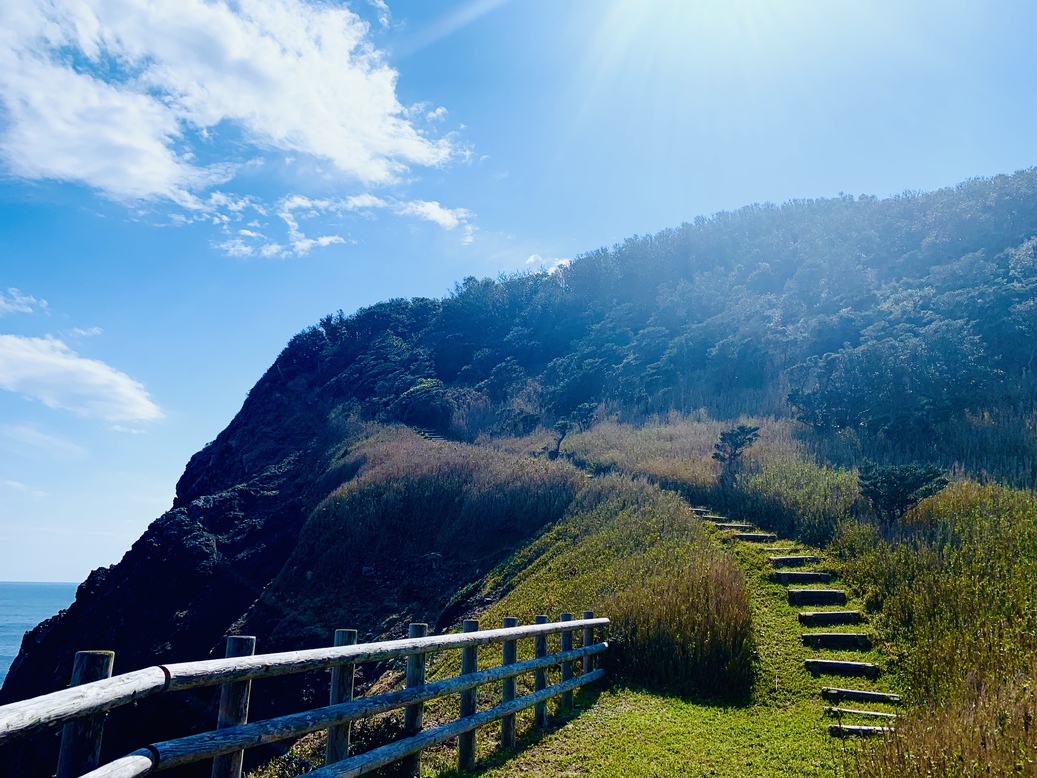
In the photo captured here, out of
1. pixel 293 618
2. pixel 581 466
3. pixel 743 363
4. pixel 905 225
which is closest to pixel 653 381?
pixel 743 363

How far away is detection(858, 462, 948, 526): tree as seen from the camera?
552 inches

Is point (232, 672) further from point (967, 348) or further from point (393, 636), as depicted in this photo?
point (967, 348)

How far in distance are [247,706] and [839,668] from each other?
8625 mm

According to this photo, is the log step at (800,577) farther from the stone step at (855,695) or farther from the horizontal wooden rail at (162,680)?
the horizontal wooden rail at (162,680)

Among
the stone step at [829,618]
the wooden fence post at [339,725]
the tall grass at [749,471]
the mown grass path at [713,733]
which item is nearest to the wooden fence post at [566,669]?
the mown grass path at [713,733]

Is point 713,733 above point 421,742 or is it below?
below

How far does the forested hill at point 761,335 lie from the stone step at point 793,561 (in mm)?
6255

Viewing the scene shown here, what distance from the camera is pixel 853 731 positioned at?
24.6 feet

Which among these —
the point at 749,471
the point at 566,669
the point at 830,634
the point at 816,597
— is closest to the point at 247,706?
the point at 566,669

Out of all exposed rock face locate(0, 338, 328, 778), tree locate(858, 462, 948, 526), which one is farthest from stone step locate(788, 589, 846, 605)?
exposed rock face locate(0, 338, 328, 778)

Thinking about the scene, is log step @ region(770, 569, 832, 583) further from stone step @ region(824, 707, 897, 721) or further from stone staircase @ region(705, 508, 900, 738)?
stone step @ region(824, 707, 897, 721)

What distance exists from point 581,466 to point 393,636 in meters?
11.0

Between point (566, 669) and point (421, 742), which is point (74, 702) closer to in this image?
point (421, 742)

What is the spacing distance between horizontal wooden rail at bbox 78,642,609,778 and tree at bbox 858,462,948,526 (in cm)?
1095
